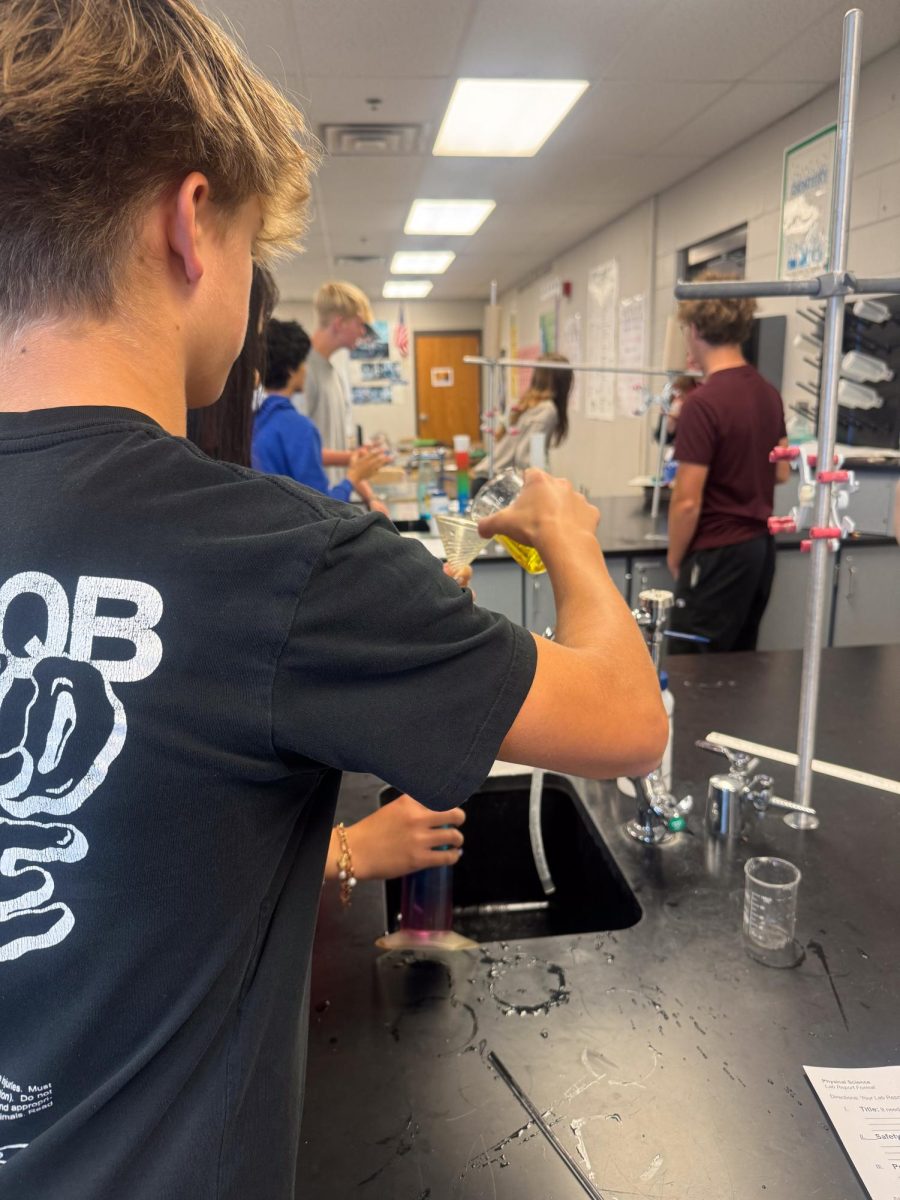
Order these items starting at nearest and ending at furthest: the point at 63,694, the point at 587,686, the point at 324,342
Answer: the point at 63,694 < the point at 587,686 < the point at 324,342

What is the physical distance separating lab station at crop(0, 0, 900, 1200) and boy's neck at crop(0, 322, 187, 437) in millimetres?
157

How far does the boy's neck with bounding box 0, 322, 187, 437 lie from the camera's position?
450mm

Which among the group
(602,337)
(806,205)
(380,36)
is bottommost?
(602,337)

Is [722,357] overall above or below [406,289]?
below

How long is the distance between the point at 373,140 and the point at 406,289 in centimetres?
523

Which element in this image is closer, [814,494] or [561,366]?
[814,494]

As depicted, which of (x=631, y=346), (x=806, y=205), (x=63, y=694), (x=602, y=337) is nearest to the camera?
(x=63, y=694)

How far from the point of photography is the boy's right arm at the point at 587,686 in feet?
1.62

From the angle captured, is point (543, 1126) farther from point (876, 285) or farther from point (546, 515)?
point (876, 285)

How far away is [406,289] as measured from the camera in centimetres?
860

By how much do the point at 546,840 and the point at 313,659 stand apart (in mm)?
843

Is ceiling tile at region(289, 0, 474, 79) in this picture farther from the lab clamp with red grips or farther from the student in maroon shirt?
the lab clamp with red grips

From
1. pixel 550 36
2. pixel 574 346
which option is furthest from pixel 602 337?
pixel 550 36

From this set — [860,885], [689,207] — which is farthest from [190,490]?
[689,207]
